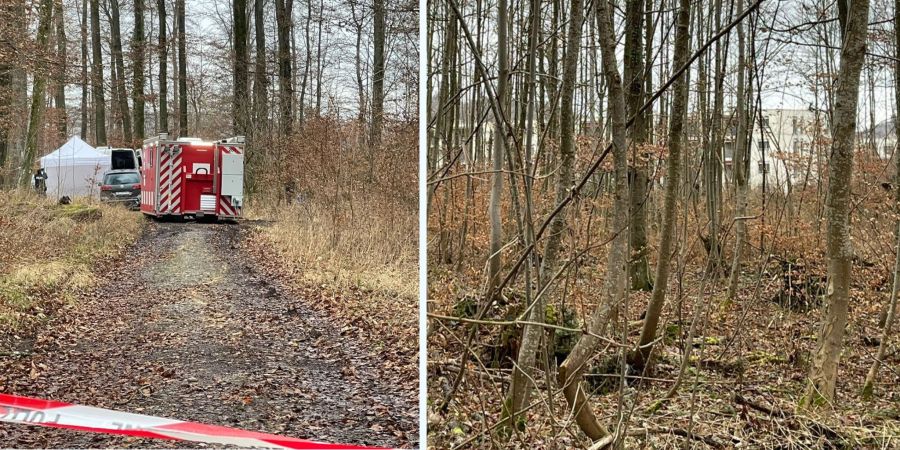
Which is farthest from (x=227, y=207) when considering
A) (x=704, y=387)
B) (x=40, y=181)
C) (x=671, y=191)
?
(x=704, y=387)

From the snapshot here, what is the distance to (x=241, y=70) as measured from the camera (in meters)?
3.05

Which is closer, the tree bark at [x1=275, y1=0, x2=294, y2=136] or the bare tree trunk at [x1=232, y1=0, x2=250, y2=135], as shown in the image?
the bare tree trunk at [x1=232, y1=0, x2=250, y2=135]

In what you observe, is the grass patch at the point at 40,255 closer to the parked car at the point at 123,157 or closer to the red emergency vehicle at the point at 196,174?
the parked car at the point at 123,157

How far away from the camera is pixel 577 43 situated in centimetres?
269

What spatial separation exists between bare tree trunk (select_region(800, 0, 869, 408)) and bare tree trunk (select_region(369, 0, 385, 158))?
1974mm

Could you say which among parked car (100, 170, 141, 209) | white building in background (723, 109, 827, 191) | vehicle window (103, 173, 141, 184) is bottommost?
parked car (100, 170, 141, 209)

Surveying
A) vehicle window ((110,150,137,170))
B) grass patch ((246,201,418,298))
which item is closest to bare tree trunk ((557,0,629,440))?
grass patch ((246,201,418,298))

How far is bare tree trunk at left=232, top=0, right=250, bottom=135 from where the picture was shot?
2.79 meters

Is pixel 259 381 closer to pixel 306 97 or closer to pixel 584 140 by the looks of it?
pixel 306 97

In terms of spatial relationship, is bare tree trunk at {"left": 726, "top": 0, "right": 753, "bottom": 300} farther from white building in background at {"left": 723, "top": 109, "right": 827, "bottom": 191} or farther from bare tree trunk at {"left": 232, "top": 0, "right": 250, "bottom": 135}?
bare tree trunk at {"left": 232, "top": 0, "right": 250, "bottom": 135}

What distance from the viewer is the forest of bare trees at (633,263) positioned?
2.62m

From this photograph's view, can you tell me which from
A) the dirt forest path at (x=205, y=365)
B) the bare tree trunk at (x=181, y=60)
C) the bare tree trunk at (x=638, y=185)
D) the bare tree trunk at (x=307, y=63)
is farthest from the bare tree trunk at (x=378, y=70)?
the bare tree trunk at (x=638, y=185)

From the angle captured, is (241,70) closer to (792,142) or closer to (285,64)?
(285,64)

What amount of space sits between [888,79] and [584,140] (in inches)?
131
